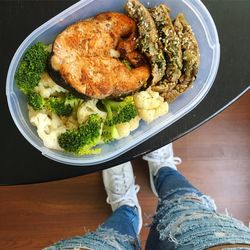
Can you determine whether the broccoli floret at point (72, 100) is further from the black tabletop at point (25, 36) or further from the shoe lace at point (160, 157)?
the shoe lace at point (160, 157)

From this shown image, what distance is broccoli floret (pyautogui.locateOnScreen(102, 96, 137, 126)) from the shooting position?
97 cm

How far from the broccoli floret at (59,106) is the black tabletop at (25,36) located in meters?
0.10

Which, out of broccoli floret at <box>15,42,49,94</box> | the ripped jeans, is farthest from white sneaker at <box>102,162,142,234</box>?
broccoli floret at <box>15,42,49,94</box>

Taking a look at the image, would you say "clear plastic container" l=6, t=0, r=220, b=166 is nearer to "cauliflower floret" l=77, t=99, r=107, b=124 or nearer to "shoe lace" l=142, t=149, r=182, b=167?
"cauliflower floret" l=77, t=99, r=107, b=124

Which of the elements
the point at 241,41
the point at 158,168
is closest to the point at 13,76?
the point at 241,41

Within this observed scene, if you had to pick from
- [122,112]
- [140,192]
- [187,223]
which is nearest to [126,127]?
[122,112]

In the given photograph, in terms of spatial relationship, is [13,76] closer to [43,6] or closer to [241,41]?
[43,6]

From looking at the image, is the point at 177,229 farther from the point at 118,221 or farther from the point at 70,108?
the point at 70,108

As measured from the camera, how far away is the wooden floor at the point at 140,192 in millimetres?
1545

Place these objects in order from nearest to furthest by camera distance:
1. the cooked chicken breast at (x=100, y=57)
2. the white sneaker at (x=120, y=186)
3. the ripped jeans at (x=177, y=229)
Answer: the cooked chicken breast at (x=100, y=57), the ripped jeans at (x=177, y=229), the white sneaker at (x=120, y=186)

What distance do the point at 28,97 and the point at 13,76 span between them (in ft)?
0.18

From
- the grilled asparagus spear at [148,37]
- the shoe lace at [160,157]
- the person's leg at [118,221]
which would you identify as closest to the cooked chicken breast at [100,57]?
the grilled asparagus spear at [148,37]

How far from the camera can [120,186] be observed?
150 centimetres

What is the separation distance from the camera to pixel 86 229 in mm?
1566
